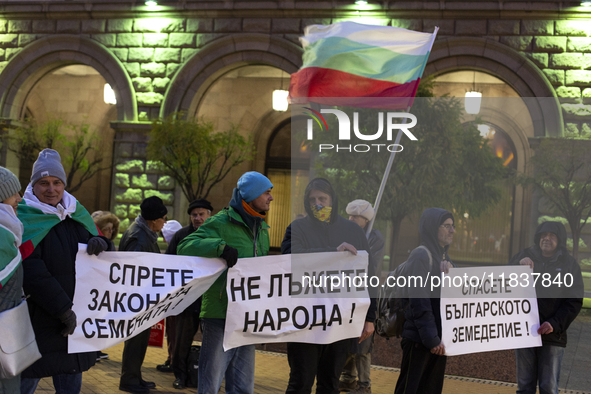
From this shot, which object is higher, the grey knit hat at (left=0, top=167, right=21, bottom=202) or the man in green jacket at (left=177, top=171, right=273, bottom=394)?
the grey knit hat at (left=0, top=167, right=21, bottom=202)

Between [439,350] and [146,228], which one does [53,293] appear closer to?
[146,228]

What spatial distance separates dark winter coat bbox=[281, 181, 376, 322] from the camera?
464 centimetres

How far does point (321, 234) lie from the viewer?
15.5ft

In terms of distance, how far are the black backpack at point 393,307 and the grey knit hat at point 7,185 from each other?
2.85m

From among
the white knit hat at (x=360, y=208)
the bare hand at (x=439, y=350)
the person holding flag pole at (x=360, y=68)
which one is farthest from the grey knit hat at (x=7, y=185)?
the bare hand at (x=439, y=350)

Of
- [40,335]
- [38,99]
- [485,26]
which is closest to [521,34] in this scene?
[485,26]

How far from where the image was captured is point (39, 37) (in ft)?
52.1

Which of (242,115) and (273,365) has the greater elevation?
(242,115)

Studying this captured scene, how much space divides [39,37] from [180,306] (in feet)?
43.9

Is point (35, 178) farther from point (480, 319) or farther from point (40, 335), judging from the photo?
point (480, 319)

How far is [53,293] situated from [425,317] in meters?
2.65

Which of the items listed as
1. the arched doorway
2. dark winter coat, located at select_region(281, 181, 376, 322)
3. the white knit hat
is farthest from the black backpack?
the arched doorway

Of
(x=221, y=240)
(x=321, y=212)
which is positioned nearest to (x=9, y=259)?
(x=221, y=240)

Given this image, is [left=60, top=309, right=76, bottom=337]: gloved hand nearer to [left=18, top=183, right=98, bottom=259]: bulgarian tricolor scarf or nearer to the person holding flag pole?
[left=18, top=183, right=98, bottom=259]: bulgarian tricolor scarf
